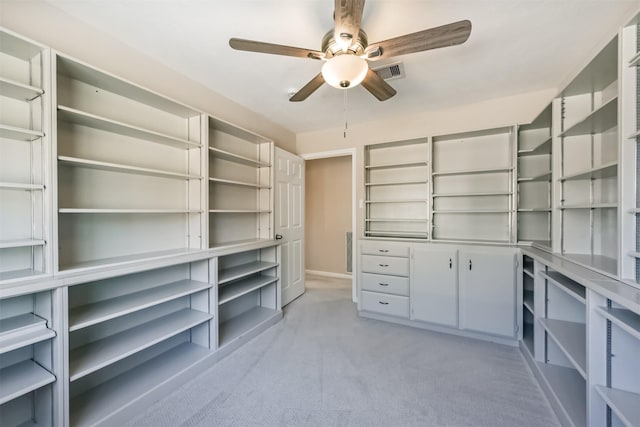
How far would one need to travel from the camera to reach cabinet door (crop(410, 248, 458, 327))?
2.63 metres

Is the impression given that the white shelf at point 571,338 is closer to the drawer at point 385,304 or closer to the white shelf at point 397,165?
the drawer at point 385,304

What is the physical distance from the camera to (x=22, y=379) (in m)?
1.27

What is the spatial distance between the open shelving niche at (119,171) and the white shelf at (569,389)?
8.94 ft

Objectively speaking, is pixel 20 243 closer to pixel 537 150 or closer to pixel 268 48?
pixel 268 48

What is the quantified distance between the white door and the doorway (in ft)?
4.27

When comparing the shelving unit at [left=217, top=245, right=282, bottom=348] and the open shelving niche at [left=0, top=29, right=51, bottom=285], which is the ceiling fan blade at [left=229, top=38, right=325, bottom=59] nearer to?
the open shelving niche at [left=0, top=29, right=51, bottom=285]

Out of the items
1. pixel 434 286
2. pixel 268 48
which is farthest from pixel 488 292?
pixel 268 48

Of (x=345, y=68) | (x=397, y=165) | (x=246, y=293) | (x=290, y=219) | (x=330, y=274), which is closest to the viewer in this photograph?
(x=345, y=68)

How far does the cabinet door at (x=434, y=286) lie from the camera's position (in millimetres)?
2633

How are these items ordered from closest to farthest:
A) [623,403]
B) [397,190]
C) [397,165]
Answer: [623,403] → [397,165] → [397,190]

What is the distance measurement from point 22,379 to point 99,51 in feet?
6.76

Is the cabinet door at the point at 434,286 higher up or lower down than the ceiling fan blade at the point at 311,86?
lower down

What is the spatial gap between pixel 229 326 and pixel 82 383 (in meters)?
1.14

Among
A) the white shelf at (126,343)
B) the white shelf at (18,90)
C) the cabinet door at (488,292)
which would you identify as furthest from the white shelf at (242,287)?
the cabinet door at (488,292)
